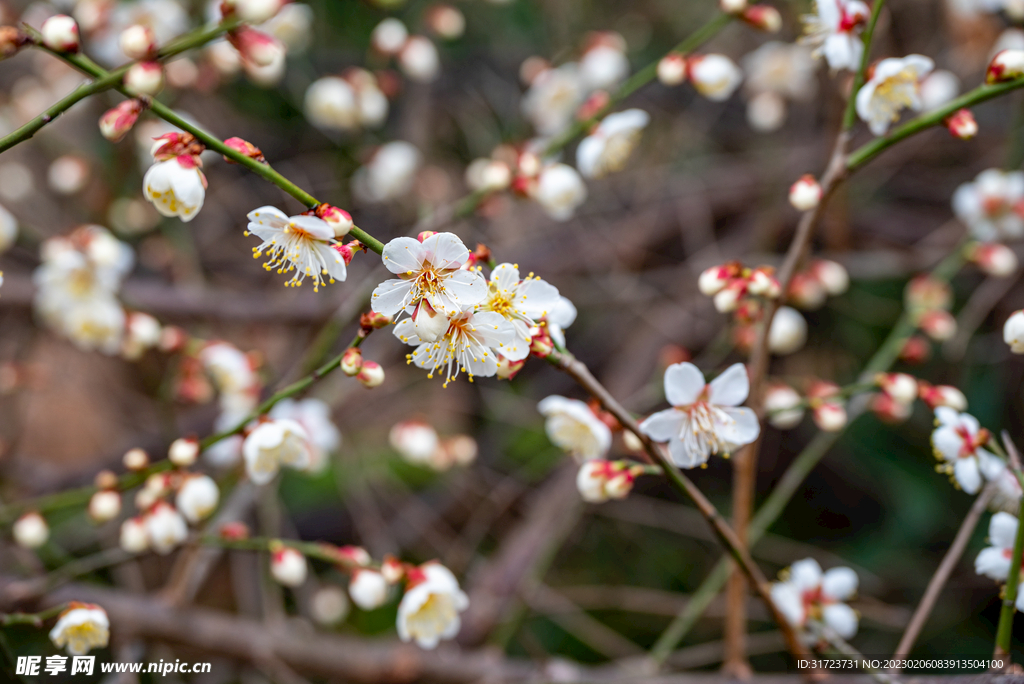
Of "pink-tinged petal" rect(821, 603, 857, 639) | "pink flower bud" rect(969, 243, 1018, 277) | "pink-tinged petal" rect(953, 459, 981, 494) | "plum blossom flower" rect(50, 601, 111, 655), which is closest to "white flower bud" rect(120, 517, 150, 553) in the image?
"plum blossom flower" rect(50, 601, 111, 655)

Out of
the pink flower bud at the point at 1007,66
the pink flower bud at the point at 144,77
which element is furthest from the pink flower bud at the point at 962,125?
the pink flower bud at the point at 144,77

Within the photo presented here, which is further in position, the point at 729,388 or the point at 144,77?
the point at 729,388

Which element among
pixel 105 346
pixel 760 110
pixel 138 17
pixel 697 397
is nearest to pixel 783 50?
pixel 760 110

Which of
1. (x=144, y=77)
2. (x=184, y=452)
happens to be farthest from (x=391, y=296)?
(x=184, y=452)

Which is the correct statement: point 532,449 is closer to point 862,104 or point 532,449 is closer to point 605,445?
point 605,445

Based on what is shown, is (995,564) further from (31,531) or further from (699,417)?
(31,531)

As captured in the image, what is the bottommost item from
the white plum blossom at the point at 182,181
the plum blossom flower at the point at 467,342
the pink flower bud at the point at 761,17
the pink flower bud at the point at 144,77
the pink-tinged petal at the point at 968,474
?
the pink-tinged petal at the point at 968,474

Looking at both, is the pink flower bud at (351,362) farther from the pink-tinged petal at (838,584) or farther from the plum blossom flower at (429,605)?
the pink-tinged petal at (838,584)
